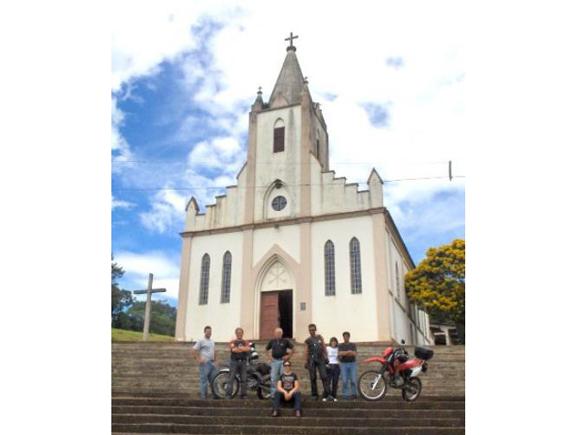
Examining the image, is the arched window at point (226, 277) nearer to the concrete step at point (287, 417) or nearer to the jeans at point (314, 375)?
the jeans at point (314, 375)

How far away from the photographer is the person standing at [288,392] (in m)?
8.01

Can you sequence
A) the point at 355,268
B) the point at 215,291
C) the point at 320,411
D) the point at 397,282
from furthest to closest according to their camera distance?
the point at 397,282 < the point at 215,291 < the point at 355,268 < the point at 320,411

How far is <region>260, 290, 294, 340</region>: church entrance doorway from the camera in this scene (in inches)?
810

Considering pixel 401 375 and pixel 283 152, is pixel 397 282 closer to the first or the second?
pixel 283 152

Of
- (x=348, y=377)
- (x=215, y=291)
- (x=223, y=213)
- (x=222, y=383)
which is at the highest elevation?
(x=223, y=213)

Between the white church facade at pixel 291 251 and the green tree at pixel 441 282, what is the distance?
0.93 metres

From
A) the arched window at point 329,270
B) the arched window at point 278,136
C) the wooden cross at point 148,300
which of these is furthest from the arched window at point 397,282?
the wooden cross at point 148,300

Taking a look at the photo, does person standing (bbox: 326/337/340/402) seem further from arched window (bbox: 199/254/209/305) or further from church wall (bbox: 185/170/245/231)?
church wall (bbox: 185/170/245/231)

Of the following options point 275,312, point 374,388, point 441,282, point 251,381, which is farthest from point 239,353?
point 441,282

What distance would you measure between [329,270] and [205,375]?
11307 mm

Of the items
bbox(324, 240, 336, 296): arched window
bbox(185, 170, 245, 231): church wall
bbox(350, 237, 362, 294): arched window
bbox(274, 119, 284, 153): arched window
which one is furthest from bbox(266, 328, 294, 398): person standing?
bbox(274, 119, 284, 153): arched window

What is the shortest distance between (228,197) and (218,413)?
15.4m

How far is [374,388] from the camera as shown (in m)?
9.26
